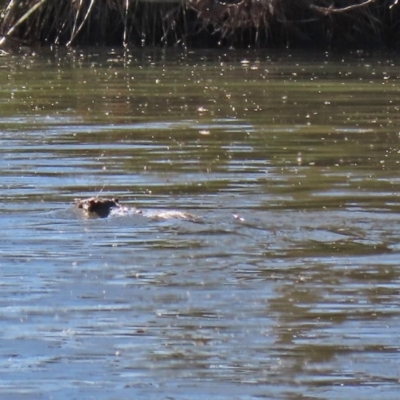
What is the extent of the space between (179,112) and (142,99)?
1111 mm

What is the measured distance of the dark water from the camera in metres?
4.04

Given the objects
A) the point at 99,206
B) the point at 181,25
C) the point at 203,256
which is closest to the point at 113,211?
the point at 99,206

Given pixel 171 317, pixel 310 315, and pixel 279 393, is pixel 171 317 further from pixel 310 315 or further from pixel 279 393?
pixel 279 393

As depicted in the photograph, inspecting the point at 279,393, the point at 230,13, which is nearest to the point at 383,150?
the point at 279,393

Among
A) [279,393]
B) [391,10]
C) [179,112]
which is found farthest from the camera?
[391,10]

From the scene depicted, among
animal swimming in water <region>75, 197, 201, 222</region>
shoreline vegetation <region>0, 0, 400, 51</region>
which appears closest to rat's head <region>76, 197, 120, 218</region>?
animal swimming in water <region>75, 197, 201, 222</region>

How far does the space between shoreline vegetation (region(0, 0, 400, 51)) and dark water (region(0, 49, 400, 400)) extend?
30.9ft

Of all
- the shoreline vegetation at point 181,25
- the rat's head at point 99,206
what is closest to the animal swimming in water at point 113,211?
the rat's head at point 99,206

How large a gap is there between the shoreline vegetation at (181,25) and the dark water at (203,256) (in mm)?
9432

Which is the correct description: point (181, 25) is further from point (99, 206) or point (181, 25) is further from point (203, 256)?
point (203, 256)

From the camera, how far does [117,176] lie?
24.1 ft

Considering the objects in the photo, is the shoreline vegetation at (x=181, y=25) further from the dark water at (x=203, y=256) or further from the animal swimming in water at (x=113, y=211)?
the animal swimming in water at (x=113, y=211)

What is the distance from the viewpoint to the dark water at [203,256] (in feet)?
13.3

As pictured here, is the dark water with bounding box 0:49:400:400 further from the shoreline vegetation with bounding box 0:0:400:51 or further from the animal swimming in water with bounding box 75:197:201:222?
the shoreline vegetation with bounding box 0:0:400:51
